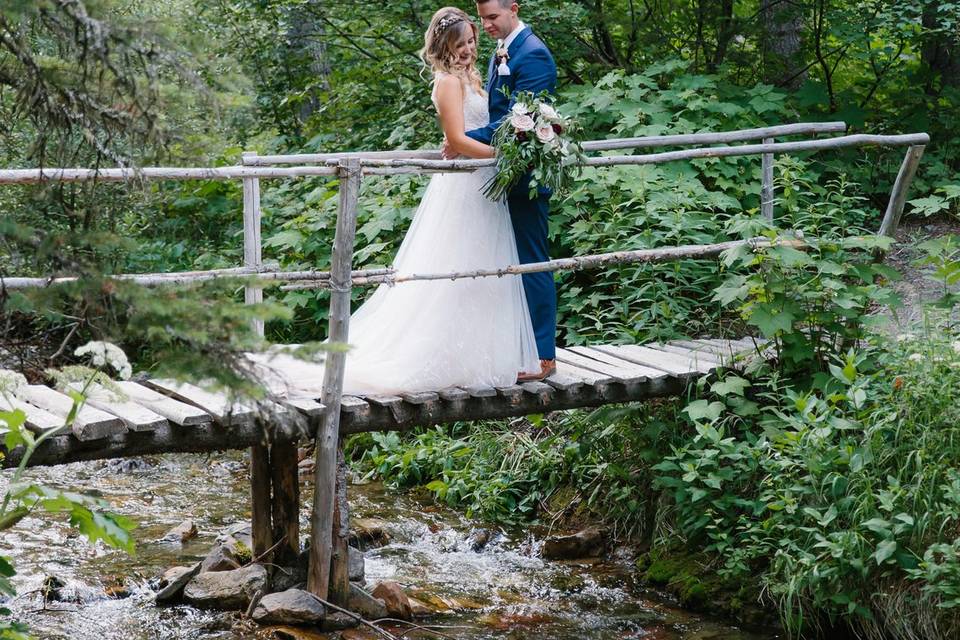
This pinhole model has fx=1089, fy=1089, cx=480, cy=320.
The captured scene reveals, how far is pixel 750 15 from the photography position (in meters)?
10.2

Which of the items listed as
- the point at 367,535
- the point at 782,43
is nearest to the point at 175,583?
the point at 367,535

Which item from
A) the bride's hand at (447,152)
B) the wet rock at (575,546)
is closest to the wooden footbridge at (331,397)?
the bride's hand at (447,152)

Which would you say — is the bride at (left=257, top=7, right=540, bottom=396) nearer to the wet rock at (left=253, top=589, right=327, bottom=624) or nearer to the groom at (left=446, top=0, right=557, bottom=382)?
the groom at (left=446, top=0, right=557, bottom=382)

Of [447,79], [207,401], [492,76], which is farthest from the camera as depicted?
[492,76]

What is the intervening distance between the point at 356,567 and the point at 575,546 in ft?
4.62

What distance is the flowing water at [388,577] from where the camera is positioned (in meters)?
5.27

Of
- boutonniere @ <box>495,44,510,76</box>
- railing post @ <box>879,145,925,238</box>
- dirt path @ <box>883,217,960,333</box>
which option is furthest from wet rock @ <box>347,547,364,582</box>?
railing post @ <box>879,145,925,238</box>

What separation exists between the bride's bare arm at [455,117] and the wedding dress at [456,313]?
10 centimetres

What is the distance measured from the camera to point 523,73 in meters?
5.32

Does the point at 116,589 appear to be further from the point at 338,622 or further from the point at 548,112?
the point at 548,112

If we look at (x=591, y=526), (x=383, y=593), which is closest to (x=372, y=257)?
(x=591, y=526)

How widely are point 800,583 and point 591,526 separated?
6.00 ft

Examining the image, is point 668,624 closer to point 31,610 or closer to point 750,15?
point 31,610

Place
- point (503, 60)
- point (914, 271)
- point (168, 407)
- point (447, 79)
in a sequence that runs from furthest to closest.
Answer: point (914, 271) < point (503, 60) < point (447, 79) < point (168, 407)
